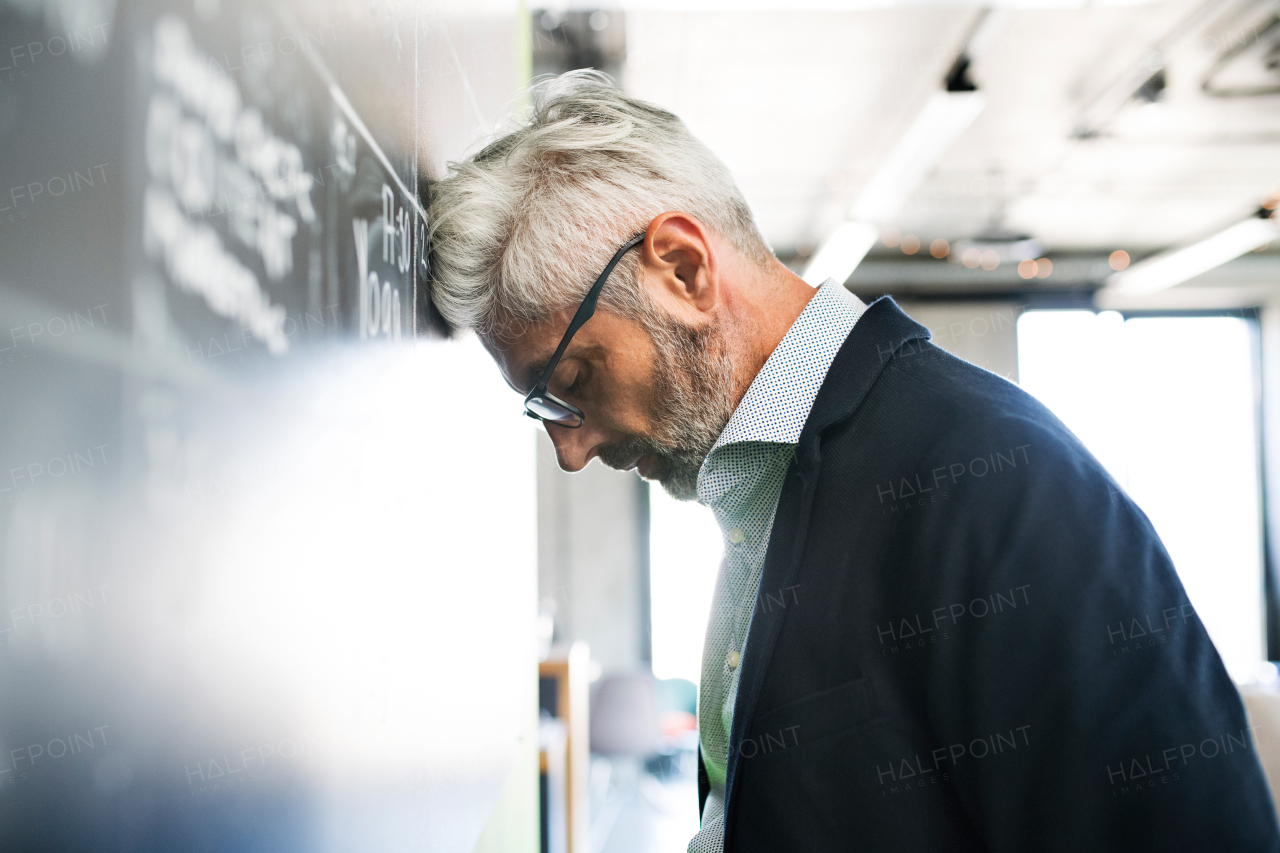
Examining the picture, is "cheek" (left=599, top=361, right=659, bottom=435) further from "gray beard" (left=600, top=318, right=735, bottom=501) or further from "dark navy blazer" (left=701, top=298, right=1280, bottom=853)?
"dark navy blazer" (left=701, top=298, right=1280, bottom=853)

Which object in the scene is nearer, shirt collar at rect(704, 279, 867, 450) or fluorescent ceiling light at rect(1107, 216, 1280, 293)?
shirt collar at rect(704, 279, 867, 450)

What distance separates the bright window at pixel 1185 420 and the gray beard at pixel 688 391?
644 centimetres

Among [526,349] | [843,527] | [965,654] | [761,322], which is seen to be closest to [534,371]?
[526,349]

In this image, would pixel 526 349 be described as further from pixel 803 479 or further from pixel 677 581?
pixel 677 581

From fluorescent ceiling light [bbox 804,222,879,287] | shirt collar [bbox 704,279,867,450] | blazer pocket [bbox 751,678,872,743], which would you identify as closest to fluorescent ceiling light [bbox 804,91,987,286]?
fluorescent ceiling light [bbox 804,222,879,287]

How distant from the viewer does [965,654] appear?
2.46ft

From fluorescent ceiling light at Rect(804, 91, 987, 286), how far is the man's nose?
1.90m

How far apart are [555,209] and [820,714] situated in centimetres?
62

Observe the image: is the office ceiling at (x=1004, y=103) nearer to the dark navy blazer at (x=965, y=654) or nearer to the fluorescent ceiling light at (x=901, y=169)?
the fluorescent ceiling light at (x=901, y=169)

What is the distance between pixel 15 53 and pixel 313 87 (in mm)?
295

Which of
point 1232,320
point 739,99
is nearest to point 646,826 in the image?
point 739,99

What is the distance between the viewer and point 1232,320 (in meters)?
6.84

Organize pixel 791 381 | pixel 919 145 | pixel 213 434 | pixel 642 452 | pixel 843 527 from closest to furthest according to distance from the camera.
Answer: pixel 213 434, pixel 843 527, pixel 791 381, pixel 642 452, pixel 919 145

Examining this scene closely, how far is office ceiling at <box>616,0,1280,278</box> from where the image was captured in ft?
10.7
